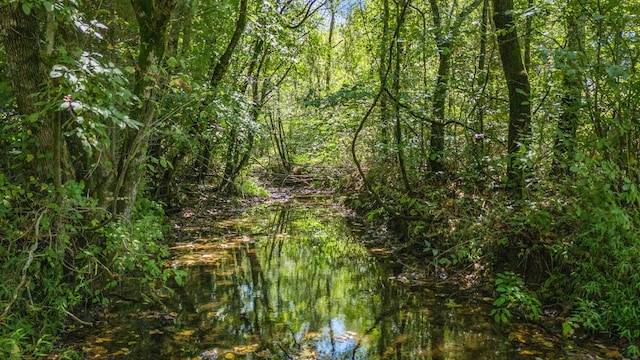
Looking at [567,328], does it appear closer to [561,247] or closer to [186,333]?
[561,247]

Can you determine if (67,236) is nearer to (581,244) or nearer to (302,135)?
(581,244)

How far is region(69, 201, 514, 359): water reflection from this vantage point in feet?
15.5

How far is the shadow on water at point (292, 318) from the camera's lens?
4.72 m

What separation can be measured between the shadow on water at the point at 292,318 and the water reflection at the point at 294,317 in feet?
0.04

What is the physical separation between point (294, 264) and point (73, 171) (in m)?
4.36

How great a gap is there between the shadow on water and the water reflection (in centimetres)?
1

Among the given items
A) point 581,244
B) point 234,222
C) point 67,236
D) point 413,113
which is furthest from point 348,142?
point 67,236

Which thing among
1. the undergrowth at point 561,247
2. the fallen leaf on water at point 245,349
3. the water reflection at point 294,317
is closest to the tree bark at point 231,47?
the water reflection at point 294,317

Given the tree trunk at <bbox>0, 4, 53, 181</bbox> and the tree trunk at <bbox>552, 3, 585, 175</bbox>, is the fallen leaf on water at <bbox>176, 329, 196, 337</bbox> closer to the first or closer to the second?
the tree trunk at <bbox>0, 4, 53, 181</bbox>

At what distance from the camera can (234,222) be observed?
1208cm

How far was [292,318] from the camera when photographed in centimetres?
569

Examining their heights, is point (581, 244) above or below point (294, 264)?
above

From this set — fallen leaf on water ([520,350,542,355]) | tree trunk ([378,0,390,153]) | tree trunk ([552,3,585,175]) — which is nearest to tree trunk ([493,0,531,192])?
tree trunk ([552,3,585,175])

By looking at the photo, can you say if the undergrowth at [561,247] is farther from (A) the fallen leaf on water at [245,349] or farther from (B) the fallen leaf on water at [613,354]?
(A) the fallen leaf on water at [245,349]
